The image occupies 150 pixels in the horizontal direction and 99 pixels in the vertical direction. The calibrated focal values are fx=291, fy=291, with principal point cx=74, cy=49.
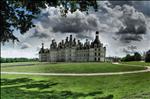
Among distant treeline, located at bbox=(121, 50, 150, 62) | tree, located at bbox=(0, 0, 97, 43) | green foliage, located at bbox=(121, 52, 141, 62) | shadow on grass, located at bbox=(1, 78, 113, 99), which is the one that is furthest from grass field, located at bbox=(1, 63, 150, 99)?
tree, located at bbox=(0, 0, 97, 43)

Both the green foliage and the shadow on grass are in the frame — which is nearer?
the shadow on grass

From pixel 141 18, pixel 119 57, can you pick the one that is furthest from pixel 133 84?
pixel 141 18

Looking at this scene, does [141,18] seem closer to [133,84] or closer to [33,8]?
[133,84]

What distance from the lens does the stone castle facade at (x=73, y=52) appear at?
1574 centimetres

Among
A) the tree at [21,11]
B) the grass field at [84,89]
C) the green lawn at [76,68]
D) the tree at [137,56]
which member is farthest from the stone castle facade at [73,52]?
the tree at [21,11]

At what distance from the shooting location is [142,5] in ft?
46.5

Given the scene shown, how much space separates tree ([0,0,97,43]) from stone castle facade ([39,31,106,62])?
221 inches

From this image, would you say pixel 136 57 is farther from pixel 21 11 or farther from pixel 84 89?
pixel 21 11

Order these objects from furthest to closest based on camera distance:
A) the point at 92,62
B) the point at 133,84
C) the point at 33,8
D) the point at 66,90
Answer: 1. the point at 92,62
2. the point at 66,90
3. the point at 133,84
4. the point at 33,8

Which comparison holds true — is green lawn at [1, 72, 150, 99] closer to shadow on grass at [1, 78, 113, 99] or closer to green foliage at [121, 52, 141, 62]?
shadow on grass at [1, 78, 113, 99]

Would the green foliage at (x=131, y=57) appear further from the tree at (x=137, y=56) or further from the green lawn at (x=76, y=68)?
the green lawn at (x=76, y=68)

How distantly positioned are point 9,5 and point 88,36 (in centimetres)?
670

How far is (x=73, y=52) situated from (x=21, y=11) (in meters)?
7.02

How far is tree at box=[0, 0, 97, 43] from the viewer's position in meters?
9.23
